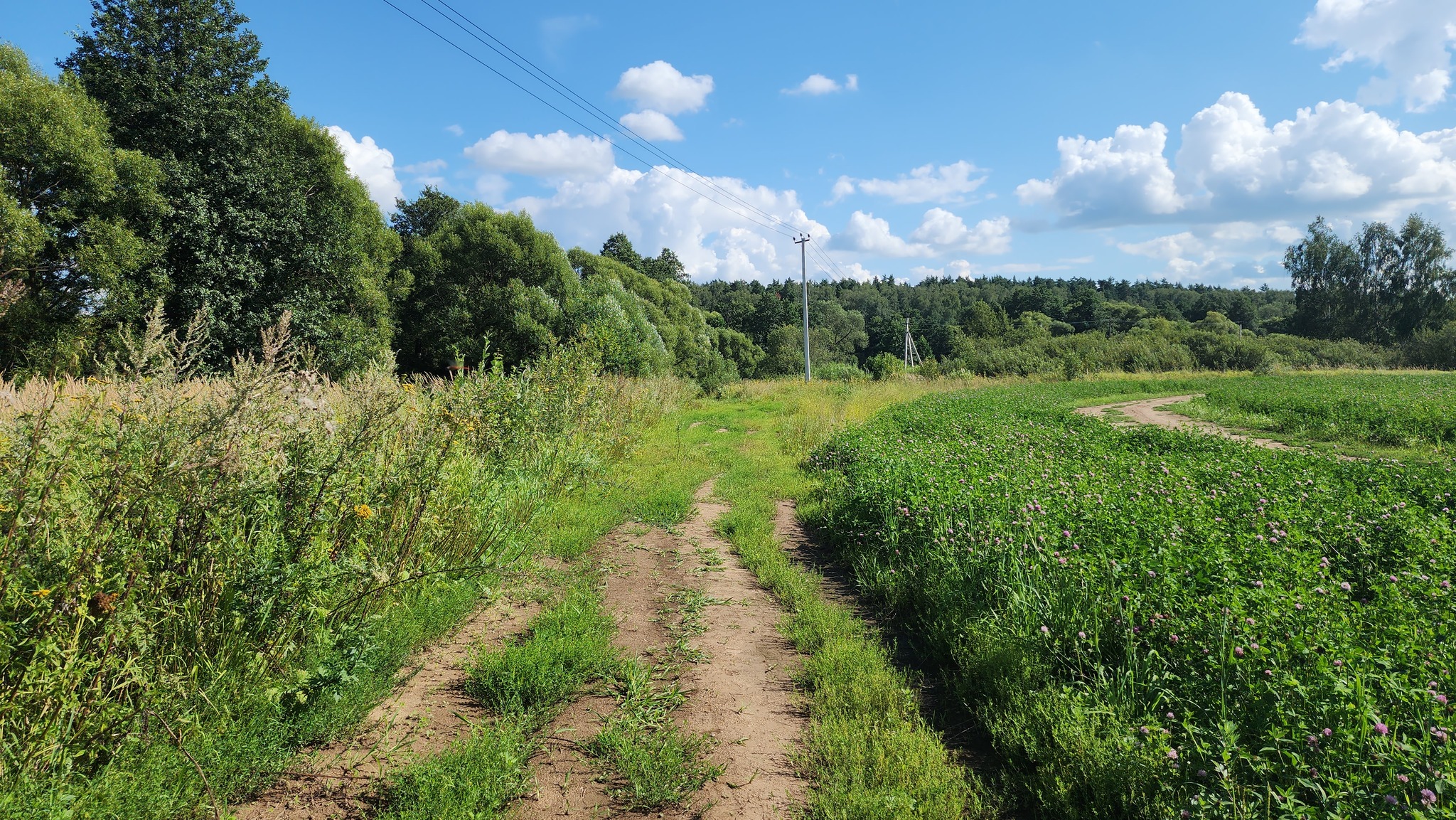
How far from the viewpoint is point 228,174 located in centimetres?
1831

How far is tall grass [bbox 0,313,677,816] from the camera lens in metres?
2.36

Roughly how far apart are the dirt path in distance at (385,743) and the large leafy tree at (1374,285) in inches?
3222

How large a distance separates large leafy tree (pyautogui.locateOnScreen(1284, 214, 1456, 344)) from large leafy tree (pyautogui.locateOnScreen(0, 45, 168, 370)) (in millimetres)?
85702

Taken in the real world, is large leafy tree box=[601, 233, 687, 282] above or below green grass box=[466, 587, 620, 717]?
above

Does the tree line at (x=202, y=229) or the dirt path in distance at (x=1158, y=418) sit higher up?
the tree line at (x=202, y=229)

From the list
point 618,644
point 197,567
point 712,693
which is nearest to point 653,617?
point 618,644

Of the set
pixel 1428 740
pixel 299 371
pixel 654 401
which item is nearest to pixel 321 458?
pixel 299 371

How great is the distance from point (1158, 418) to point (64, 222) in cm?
2921

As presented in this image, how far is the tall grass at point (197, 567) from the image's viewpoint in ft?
7.73

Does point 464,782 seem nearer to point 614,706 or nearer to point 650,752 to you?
point 650,752

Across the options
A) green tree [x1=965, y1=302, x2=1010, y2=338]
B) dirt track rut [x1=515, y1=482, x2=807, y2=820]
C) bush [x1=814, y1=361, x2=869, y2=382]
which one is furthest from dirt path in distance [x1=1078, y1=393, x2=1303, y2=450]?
green tree [x1=965, y1=302, x2=1010, y2=338]

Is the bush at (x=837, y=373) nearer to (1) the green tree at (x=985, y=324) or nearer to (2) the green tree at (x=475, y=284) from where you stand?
(2) the green tree at (x=475, y=284)

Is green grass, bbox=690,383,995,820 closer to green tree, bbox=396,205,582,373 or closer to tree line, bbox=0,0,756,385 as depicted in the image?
tree line, bbox=0,0,756,385

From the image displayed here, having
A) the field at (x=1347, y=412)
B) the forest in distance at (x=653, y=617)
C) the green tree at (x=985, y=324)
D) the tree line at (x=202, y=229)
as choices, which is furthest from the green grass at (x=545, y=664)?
the green tree at (x=985, y=324)
